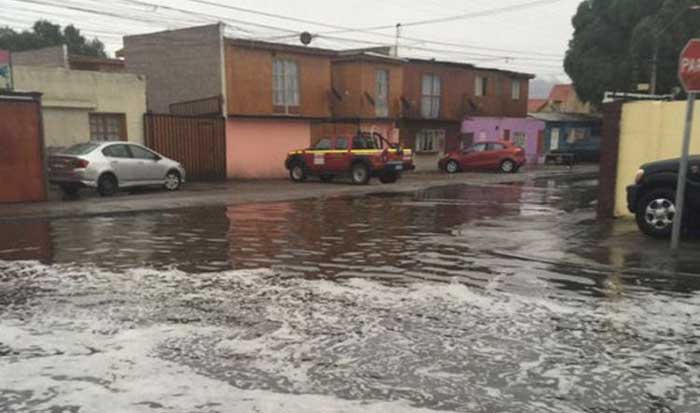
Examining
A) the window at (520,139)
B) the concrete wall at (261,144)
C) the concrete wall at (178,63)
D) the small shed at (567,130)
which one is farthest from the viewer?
the small shed at (567,130)

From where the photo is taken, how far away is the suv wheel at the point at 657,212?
969cm

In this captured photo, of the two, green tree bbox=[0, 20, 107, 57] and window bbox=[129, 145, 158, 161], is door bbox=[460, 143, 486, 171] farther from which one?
green tree bbox=[0, 20, 107, 57]

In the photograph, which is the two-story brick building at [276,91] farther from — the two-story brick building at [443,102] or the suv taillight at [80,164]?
the suv taillight at [80,164]

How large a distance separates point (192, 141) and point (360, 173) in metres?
6.45

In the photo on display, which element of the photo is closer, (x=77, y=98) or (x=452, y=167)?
(x=77, y=98)

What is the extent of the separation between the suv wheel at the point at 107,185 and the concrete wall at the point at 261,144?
8.38 metres

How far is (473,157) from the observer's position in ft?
107

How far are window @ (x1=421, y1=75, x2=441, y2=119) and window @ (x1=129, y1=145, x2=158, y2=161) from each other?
20197mm

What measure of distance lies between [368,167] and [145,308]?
1771cm

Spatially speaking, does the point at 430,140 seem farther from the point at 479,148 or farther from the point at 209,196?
the point at 209,196

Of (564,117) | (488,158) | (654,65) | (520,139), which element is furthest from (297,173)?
(564,117)

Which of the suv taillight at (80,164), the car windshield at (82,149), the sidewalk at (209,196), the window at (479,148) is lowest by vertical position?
the sidewalk at (209,196)

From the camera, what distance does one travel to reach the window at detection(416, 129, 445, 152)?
36125mm

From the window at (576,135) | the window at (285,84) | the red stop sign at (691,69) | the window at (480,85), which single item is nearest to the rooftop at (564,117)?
the window at (576,135)
